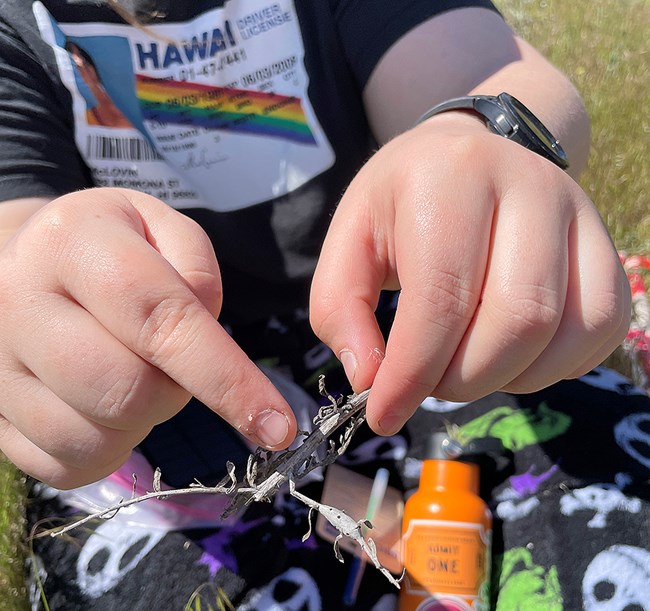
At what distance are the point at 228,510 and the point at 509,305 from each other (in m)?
0.31

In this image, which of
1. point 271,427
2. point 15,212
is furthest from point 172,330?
point 15,212

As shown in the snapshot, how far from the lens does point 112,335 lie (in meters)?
0.60

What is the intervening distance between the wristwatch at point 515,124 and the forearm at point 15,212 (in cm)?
56

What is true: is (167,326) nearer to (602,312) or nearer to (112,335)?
(112,335)

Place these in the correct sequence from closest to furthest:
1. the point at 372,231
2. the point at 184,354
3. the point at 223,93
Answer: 1. the point at 184,354
2. the point at 372,231
3. the point at 223,93

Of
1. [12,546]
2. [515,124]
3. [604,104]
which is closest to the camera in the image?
[515,124]

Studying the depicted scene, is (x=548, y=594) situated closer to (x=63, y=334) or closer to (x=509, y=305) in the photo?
(x=509, y=305)

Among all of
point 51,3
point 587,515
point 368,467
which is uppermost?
point 51,3

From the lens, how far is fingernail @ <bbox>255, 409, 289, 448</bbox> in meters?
0.57

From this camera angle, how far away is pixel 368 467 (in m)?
1.15

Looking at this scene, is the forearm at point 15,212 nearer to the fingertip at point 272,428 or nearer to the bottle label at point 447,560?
the fingertip at point 272,428

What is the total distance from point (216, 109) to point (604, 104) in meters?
1.33

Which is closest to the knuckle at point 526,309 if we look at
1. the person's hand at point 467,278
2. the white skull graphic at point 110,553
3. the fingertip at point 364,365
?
the person's hand at point 467,278

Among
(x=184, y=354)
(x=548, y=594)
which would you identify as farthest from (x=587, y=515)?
(x=184, y=354)
